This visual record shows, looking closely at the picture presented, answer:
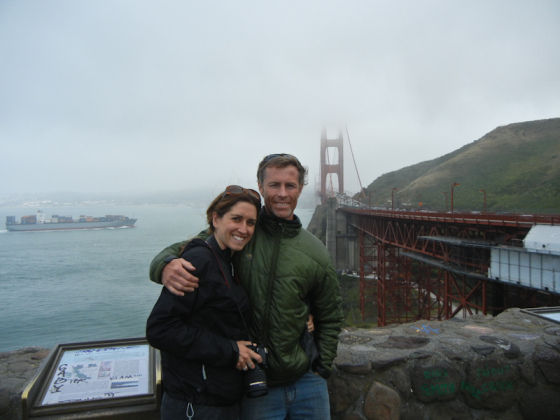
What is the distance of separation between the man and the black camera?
0.20 ft

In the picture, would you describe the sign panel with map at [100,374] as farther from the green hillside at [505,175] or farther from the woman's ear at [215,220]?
the green hillside at [505,175]

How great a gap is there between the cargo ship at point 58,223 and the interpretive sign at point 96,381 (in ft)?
237

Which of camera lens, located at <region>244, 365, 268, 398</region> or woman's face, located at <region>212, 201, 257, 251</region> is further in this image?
woman's face, located at <region>212, 201, 257, 251</region>

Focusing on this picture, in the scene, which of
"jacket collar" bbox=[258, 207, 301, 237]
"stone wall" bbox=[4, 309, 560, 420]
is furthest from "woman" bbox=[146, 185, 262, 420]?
"stone wall" bbox=[4, 309, 560, 420]

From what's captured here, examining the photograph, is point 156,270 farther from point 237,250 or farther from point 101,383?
point 101,383

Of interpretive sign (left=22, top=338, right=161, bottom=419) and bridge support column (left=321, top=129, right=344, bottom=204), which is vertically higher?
bridge support column (left=321, top=129, right=344, bottom=204)

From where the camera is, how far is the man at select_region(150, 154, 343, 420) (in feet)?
4.62

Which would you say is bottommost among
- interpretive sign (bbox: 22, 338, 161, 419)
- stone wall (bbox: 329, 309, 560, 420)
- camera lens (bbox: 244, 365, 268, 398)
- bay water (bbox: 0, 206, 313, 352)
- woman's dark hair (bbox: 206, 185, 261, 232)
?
bay water (bbox: 0, 206, 313, 352)

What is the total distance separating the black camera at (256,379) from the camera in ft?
4.20

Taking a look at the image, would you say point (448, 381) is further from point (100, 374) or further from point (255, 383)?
point (100, 374)

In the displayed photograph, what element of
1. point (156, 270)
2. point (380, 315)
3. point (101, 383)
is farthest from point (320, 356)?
point (380, 315)

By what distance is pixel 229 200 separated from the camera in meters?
1.43

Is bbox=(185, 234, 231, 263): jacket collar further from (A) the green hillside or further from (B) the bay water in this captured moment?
(A) the green hillside

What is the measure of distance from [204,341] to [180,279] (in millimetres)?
231
